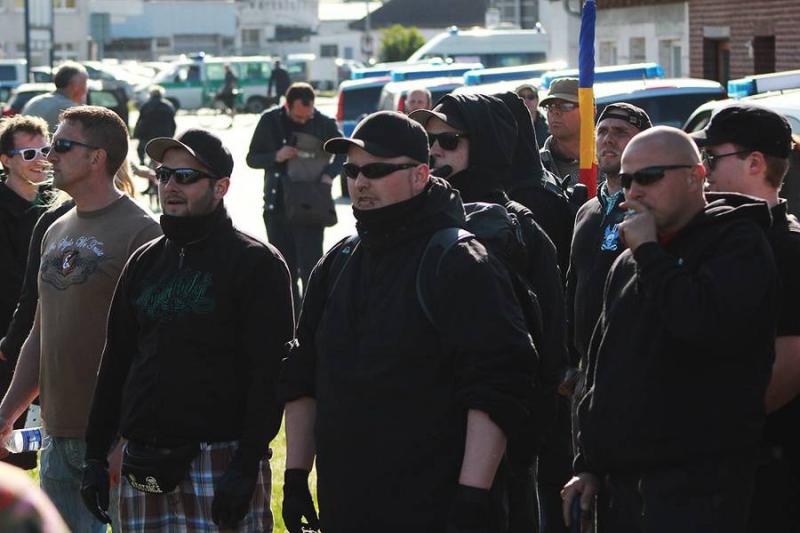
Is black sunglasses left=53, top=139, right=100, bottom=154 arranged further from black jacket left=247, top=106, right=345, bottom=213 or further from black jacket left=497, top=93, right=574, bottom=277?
black jacket left=247, top=106, right=345, bottom=213

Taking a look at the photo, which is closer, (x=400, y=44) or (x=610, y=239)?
(x=610, y=239)

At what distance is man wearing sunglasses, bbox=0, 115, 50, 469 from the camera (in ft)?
22.4

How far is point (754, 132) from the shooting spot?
4.38 m

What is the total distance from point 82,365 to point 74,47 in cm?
8484

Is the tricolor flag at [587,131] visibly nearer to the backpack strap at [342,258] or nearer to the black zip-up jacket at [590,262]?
the black zip-up jacket at [590,262]

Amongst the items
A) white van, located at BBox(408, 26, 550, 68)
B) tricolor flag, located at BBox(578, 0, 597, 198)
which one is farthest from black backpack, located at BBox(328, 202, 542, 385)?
white van, located at BBox(408, 26, 550, 68)

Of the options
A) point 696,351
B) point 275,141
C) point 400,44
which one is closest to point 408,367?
point 696,351

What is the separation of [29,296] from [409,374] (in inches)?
95.5

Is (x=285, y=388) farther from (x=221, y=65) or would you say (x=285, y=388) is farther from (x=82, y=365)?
(x=221, y=65)

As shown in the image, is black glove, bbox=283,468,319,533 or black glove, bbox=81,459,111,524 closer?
black glove, bbox=283,468,319,533

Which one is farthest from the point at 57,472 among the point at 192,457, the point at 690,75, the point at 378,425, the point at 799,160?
the point at 690,75

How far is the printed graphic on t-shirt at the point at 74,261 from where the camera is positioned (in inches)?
208

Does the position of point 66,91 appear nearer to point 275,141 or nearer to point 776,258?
point 275,141

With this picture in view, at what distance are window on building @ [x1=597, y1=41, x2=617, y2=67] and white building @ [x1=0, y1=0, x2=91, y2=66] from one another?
116 ft
